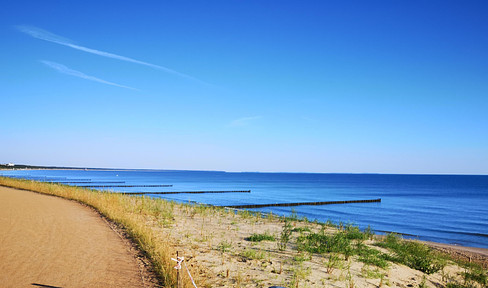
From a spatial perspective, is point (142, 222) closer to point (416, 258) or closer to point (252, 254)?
point (252, 254)

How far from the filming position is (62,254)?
10.6m

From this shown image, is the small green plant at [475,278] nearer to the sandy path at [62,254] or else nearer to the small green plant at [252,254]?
the small green plant at [252,254]

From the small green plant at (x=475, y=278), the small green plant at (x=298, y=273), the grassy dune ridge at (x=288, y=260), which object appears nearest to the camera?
the small green plant at (x=298, y=273)

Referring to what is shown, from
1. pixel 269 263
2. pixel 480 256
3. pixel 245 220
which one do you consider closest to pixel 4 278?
pixel 269 263

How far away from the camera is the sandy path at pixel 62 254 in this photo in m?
8.40

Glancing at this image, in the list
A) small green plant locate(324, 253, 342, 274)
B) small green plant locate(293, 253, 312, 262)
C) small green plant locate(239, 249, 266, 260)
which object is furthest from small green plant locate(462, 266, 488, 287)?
small green plant locate(239, 249, 266, 260)

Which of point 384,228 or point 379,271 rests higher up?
point 379,271

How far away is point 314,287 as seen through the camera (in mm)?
8961

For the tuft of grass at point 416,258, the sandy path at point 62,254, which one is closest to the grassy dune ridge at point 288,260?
the tuft of grass at point 416,258

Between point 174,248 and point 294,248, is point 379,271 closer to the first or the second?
point 294,248

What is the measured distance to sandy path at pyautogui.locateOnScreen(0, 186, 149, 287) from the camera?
8398 millimetres

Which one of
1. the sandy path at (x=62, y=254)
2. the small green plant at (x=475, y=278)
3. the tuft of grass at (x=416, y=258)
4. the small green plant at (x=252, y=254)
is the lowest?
the small green plant at (x=475, y=278)

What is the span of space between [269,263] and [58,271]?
6.20 meters

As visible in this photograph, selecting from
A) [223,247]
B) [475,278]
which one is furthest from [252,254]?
[475,278]
